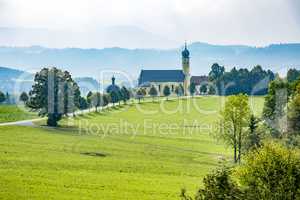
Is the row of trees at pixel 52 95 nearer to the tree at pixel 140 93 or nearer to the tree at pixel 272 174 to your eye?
the tree at pixel 272 174

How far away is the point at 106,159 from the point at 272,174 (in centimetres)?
2718

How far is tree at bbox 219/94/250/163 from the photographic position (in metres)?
64.8

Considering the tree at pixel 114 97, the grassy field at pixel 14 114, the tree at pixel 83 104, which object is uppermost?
the tree at pixel 114 97

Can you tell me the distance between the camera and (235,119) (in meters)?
65.1

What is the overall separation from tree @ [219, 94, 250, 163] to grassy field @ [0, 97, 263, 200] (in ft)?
9.60

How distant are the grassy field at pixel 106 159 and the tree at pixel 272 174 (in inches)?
351

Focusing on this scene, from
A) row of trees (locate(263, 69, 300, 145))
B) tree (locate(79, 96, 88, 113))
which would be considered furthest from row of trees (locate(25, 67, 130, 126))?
tree (locate(79, 96, 88, 113))

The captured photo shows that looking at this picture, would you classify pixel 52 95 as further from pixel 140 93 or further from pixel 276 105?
pixel 140 93

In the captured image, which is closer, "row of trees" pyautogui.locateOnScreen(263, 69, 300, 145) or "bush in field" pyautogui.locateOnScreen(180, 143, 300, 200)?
"bush in field" pyautogui.locateOnScreen(180, 143, 300, 200)

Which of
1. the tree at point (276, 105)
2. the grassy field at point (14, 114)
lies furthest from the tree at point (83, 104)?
the tree at point (276, 105)

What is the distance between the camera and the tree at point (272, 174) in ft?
107

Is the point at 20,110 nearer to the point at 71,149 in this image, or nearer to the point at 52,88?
the point at 52,88

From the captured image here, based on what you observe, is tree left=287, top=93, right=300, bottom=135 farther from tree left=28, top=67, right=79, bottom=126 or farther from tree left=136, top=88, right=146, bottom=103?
tree left=136, top=88, right=146, bottom=103

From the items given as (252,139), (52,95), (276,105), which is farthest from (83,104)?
(252,139)
